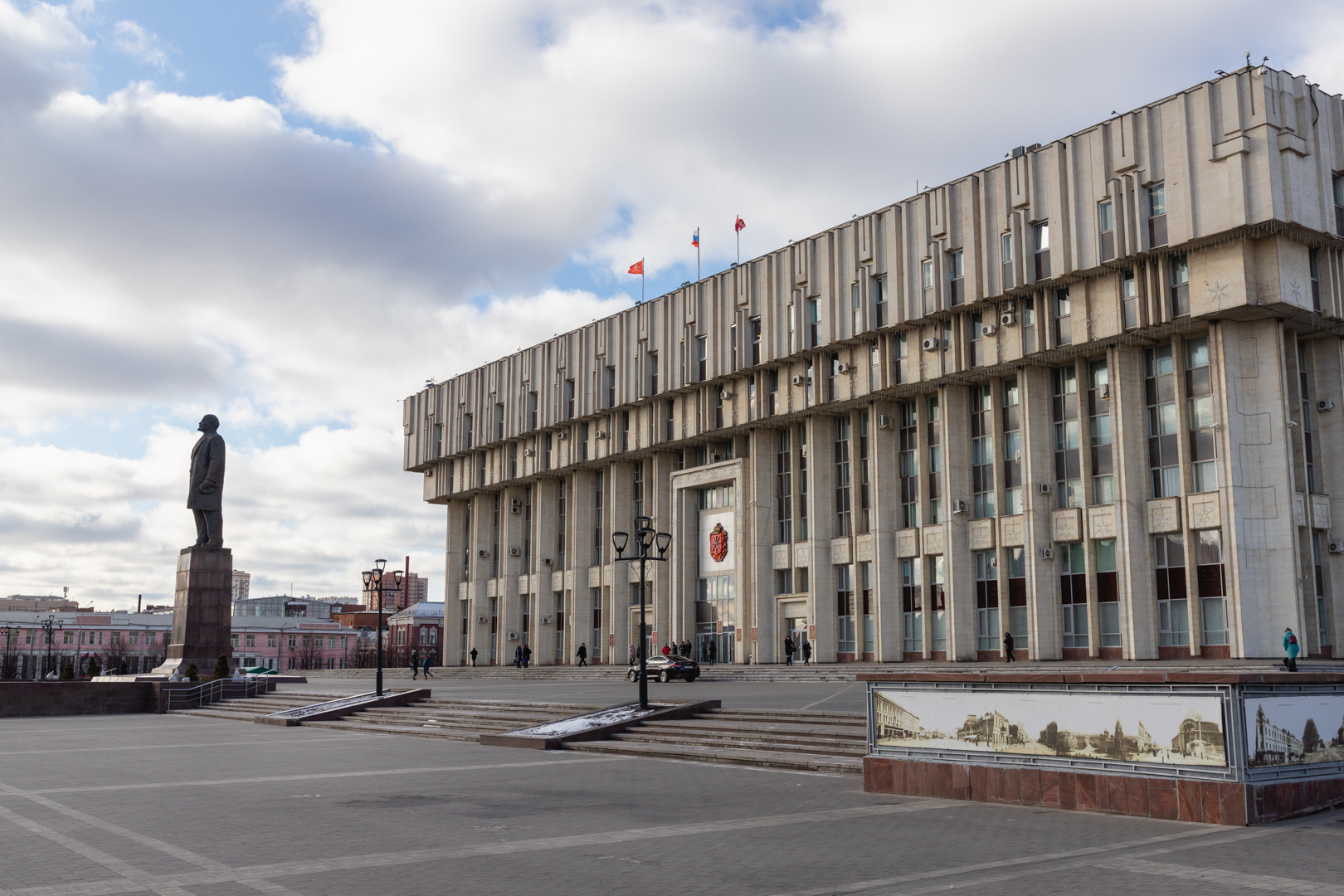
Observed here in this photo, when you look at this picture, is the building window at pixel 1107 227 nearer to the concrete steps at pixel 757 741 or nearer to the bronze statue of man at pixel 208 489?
the concrete steps at pixel 757 741

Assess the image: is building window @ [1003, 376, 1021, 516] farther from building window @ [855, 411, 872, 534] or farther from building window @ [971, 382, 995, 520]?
building window @ [855, 411, 872, 534]

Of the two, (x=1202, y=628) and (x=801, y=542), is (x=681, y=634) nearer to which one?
(x=801, y=542)

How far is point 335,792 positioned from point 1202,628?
29.5 metres

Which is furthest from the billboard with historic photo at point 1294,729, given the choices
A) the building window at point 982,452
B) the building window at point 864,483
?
the building window at point 864,483

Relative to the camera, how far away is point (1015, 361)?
126 feet

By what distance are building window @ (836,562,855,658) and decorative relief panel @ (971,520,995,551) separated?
20.0 ft

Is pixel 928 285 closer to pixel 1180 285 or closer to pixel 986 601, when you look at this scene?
pixel 1180 285

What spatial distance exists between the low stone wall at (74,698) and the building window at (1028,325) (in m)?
30.7

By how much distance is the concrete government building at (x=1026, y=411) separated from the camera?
33.2 meters

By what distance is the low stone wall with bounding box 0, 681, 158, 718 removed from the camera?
3142 centimetres

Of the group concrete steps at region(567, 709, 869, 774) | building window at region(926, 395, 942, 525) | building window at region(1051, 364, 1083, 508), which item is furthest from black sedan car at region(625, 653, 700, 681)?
concrete steps at region(567, 709, 869, 774)

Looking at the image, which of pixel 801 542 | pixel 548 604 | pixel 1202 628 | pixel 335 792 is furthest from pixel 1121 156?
pixel 548 604

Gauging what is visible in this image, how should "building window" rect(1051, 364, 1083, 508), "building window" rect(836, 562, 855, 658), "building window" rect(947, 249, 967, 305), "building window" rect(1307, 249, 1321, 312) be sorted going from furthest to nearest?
"building window" rect(836, 562, 855, 658), "building window" rect(947, 249, 967, 305), "building window" rect(1051, 364, 1083, 508), "building window" rect(1307, 249, 1321, 312)

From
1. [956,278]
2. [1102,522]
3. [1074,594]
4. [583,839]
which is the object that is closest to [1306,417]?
[1102,522]
